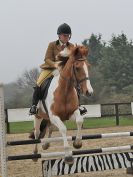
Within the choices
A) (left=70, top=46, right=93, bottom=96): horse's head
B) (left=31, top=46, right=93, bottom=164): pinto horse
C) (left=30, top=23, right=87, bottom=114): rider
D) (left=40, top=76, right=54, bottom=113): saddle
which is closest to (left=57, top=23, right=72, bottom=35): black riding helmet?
(left=30, top=23, right=87, bottom=114): rider

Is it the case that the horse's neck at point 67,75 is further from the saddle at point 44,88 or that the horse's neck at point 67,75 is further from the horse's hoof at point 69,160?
the horse's hoof at point 69,160

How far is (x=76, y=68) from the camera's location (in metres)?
5.70

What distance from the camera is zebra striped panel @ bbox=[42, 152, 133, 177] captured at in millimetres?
5742

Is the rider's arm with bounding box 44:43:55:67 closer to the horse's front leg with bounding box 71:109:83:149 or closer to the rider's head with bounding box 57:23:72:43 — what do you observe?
the rider's head with bounding box 57:23:72:43

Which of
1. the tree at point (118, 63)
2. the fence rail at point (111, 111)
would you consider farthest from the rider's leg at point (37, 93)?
the tree at point (118, 63)

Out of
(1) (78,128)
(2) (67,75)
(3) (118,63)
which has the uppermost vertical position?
(3) (118,63)

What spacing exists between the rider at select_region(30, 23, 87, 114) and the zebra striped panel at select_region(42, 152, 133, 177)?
86 cm

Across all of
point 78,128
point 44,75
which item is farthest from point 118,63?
point 78,128

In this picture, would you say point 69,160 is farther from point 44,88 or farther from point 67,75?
point 44,88

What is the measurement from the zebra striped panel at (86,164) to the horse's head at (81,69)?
40.9 inches

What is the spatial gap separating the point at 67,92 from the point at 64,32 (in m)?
0.96

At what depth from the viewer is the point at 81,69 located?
5.61 metres

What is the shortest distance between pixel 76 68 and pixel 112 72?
179 ft

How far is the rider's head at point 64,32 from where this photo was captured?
21.1ft
